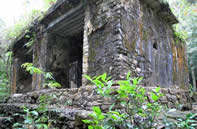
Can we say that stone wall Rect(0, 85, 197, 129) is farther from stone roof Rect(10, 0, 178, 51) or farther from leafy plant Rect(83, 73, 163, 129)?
stone roof Rect(10, 0, 178, 51)

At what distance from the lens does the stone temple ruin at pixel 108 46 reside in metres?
3.13

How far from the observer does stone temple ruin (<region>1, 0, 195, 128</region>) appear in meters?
3.13

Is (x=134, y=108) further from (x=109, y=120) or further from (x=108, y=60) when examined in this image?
(x=108, y=60)

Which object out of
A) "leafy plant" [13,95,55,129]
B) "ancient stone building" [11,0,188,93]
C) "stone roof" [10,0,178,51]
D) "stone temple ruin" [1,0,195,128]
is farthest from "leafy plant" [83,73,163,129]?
"stone roof" [10,0,178,51]

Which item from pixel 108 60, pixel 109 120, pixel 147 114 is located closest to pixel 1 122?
pixel 108 60

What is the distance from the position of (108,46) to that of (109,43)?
0.06m

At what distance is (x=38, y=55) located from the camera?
555cm

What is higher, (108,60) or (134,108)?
(108,60)

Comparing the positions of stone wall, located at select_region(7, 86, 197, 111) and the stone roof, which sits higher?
the stone roof

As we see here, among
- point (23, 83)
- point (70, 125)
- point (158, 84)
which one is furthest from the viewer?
point (23, 83)

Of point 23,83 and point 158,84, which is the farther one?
point 23,83

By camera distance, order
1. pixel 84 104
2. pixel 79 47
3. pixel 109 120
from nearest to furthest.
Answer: pixel 109 120, pixel 84 104, pixel 79 47

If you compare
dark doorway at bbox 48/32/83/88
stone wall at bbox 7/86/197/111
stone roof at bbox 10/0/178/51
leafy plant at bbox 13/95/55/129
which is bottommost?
leafy plant at bbox 13/95/55/129

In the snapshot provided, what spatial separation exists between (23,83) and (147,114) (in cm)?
718
